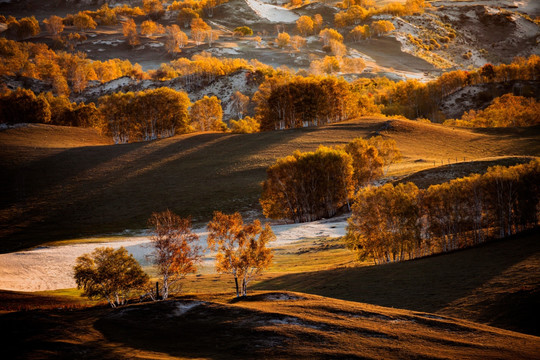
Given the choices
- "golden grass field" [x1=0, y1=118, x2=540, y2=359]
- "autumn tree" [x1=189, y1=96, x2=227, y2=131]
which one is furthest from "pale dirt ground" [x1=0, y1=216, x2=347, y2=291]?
"autumn tree" [x1=189, y1=96, x2=227, y2=131]

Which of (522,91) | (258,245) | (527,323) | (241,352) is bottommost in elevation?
(527,323)

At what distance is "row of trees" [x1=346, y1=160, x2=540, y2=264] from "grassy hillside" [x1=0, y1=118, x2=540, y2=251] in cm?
4346

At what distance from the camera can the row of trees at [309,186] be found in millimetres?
91500

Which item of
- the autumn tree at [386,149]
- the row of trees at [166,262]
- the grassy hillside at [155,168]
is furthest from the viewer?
the autumn tree at [386,149]

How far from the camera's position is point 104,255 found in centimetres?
3750

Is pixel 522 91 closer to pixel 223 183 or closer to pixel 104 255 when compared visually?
pixel 223 183

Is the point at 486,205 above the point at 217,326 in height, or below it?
above

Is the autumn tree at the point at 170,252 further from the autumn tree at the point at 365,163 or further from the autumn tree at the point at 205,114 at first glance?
the autumn tree at the point at 205,114

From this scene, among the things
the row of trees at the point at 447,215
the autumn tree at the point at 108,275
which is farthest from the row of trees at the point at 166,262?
the row of trees at the point at 447,215

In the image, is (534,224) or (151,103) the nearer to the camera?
(534,224)

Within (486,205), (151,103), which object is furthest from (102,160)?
(486,205)

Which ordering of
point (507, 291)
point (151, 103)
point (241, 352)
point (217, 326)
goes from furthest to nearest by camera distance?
point (151, 103)
point (507, 291)
point (217, 326)
point (241, 352)

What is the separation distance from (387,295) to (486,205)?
78.9 feet

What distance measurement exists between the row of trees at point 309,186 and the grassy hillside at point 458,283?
41.8 metres
